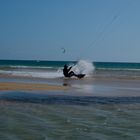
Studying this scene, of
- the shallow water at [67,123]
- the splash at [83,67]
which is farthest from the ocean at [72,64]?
the shallow water at [67,123]

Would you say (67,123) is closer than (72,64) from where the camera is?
Yes

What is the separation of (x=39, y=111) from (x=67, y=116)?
1.34 m

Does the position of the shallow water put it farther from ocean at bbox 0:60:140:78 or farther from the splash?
the splash

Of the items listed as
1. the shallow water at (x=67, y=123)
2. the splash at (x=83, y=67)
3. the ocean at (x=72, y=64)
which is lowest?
the shallow water at (x=67, y=123)

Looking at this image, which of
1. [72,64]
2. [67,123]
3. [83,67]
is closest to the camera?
[67,123]

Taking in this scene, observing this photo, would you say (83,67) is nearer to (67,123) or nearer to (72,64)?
(72,64)

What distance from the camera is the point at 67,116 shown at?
1166 centimetres

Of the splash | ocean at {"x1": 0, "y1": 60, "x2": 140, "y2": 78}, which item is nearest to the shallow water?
ocean at {"x1": 0, "y1": 60, "x2": 140, "y2": 78}

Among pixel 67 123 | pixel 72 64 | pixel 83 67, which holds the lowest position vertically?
pixel 67 123

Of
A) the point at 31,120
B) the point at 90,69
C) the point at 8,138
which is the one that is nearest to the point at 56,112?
the point at 31,120

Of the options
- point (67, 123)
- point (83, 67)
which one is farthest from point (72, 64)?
point (67, 123)

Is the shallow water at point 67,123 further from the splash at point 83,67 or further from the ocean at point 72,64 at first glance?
the splash at point 83,67

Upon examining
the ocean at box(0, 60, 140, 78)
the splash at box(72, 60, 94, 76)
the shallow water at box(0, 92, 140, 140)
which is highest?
the splash at box(72, 60, 94, 76)

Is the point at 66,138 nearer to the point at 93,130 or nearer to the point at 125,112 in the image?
the point at 93,130
